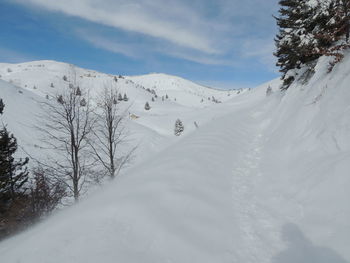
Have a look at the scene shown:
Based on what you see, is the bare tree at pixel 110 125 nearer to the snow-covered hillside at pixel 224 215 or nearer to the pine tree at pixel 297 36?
the snow-covered hillside at pixel 224 215

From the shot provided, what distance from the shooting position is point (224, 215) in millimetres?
3891

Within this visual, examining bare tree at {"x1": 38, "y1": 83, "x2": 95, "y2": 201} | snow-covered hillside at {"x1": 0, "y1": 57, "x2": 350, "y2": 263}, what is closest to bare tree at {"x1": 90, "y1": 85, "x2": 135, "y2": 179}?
Result: bare tree at {"x1": 38, "y1": 83, "x2": 95, "y2": 201}

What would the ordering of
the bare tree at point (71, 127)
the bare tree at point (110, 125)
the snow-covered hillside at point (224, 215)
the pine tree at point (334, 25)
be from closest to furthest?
1. the snow-covered hillside at point (224, 215)
2. the pine tree at point (334, 25)
3. the bare tree at point (71, 127)
4. the bare tree at point (110, 125)

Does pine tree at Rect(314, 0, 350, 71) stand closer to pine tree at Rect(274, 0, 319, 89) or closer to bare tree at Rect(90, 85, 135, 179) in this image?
pine tree at Rect(274, 0, 319, 89)

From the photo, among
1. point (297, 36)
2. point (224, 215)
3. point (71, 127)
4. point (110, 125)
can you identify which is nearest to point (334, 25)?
point (297, 36)

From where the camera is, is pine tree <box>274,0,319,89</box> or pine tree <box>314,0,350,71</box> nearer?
pine tree <box>314,0,350,71</box>

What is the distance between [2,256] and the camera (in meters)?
2.55

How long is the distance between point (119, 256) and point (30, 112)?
172 ft

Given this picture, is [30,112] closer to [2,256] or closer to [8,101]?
[8,101]

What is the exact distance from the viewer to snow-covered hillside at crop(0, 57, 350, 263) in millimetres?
2643

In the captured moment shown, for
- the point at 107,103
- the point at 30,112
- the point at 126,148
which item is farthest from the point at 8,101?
the point at 107,103

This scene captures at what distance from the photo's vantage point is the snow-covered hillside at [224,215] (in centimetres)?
264

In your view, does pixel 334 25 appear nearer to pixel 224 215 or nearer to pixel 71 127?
pixel 224 215

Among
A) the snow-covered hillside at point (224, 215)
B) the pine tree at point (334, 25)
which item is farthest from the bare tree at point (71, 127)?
the pine tree at point (334, 25)
